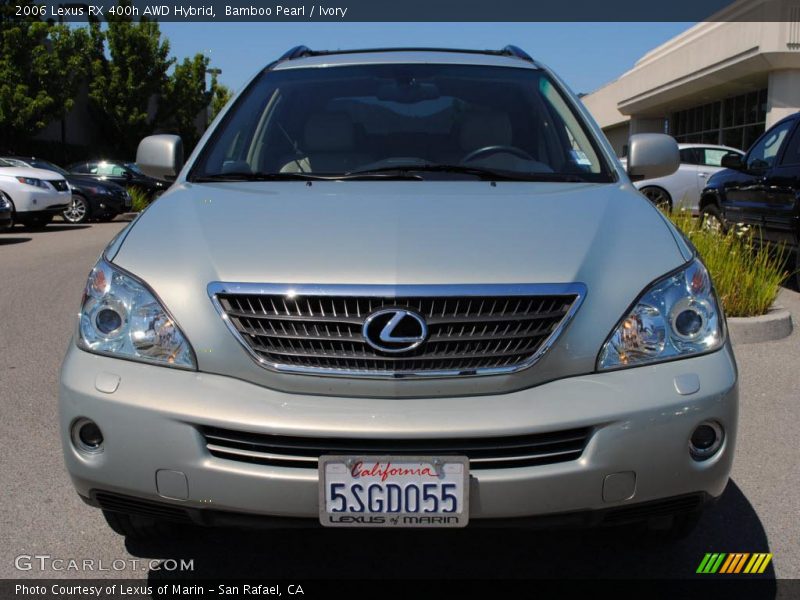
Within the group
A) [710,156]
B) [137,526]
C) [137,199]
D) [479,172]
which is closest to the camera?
[137,526]

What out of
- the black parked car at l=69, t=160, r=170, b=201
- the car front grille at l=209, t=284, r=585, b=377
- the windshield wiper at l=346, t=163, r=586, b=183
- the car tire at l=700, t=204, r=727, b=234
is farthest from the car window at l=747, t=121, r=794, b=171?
the black parked car at l=69, t=160, r=170, b=201

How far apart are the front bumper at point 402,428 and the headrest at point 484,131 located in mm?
1577

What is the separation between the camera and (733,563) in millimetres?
2781

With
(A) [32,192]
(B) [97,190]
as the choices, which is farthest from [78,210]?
(A) [32,192]

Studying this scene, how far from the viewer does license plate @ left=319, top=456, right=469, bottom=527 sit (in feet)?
6.96

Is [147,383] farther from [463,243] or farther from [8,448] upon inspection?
[8,448]

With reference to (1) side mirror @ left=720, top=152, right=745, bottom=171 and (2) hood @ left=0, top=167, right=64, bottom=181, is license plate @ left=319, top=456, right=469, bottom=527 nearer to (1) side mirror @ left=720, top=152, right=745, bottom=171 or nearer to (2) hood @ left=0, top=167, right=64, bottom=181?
(1) side mirror @ left=720, top=152, right=745, bottom=171

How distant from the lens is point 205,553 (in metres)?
2.86

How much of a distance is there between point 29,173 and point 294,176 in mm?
13997

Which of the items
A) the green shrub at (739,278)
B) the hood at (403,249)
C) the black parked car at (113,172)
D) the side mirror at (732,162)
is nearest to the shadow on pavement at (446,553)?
the hood at (403,249)

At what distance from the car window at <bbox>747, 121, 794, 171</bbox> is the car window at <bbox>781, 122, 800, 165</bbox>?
5.9 inches

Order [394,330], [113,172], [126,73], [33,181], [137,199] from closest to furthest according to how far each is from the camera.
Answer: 1. [394,330]
2. [33,181]
3. [137,199]
4. [113,172]
5. [126,73]

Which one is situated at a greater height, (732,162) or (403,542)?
(403,542)

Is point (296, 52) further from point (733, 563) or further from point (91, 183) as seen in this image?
point (91, 183)
